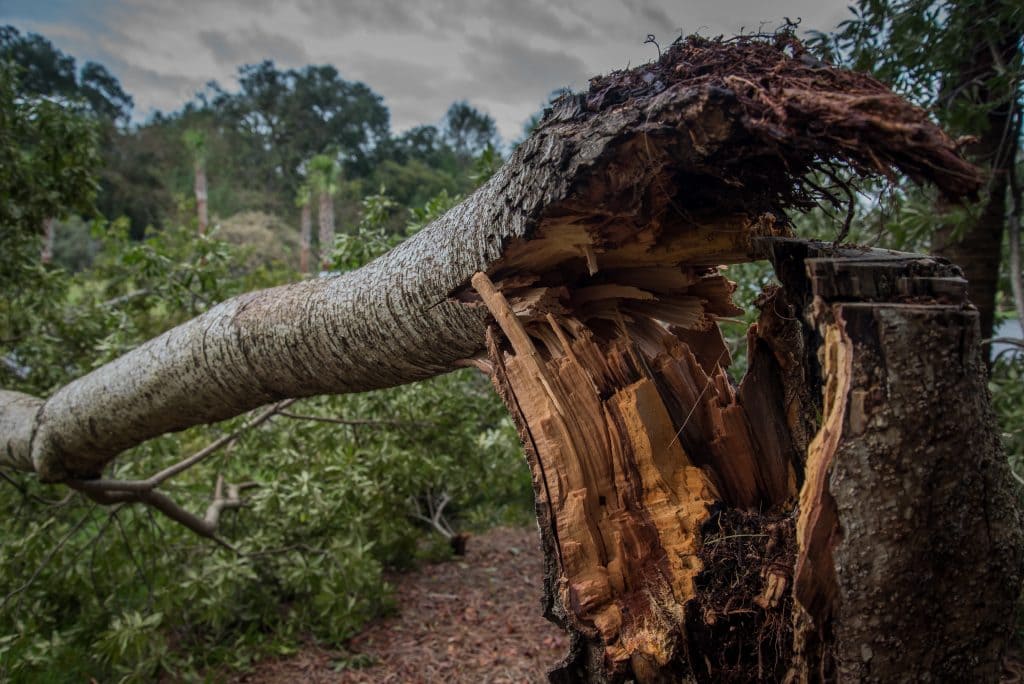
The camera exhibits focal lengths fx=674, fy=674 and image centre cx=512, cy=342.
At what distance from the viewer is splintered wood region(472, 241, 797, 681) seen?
1282 millimetres

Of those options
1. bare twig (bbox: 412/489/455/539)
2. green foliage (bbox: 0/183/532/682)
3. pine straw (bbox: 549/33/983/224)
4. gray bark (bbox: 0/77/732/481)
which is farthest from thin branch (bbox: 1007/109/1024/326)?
bare twig (bbox: 412/489/455/539)

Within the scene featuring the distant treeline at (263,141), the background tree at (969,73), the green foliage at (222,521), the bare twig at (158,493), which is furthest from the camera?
the distant treeline at (263,141)

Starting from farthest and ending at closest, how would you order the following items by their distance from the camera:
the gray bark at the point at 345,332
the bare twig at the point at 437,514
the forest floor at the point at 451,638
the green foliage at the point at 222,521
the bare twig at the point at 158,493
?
1. the bare twig at the point at 437,514
2. the green foliage at the point at 222,521
3. the forest floor at the point at 451,638
4. the bare twig at the point at 158,493
5. the gray bark at the point at 345,332

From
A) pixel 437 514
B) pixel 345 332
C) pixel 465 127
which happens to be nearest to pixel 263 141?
pixel 465 127

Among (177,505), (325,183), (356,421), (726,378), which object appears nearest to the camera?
(726,378)

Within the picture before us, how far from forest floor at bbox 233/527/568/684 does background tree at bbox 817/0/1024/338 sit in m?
2.83

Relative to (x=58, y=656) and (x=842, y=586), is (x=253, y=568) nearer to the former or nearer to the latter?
(x=58, y=656)

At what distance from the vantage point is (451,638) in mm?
→ 3836

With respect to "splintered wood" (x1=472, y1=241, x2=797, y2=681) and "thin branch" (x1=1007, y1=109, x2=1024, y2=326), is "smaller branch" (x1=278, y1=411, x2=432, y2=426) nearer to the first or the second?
"splintered wood" (x1=472, y1=241, x2=797, y2=681)

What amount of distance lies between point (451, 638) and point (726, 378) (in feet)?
9.59

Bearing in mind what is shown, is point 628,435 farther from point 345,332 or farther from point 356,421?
point 356,421

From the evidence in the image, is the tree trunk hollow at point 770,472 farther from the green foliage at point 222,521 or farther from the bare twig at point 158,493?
the green foliage at point 222,521

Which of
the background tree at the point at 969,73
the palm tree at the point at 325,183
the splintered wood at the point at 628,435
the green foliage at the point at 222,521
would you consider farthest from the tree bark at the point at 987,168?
the palm tree at the point at 325,183

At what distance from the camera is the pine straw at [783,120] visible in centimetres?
98
